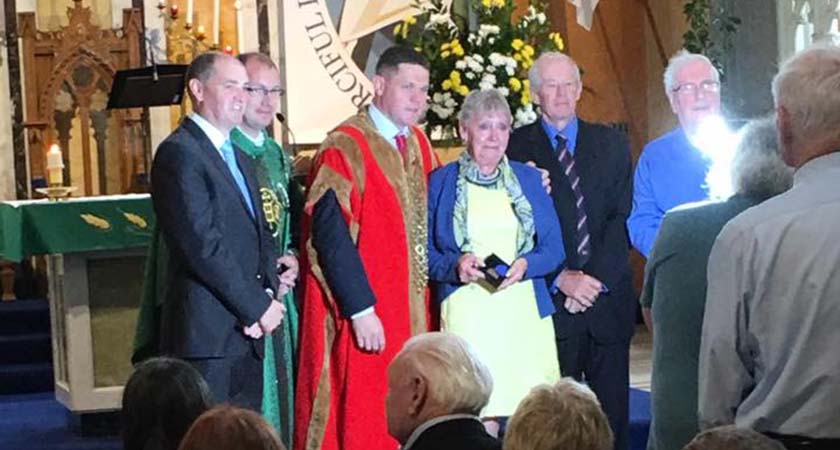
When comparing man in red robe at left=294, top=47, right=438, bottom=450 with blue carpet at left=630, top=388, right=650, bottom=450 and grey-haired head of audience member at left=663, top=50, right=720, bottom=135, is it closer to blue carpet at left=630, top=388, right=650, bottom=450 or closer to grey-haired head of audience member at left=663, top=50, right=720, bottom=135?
grey-haired head of audience member at left=663, top=50, right=720, bottom=135

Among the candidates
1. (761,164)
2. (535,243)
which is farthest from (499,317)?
(761,164)

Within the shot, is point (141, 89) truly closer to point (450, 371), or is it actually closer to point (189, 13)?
point (189, 13)

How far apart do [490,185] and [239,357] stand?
1.00 m

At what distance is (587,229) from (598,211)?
7 centimetres

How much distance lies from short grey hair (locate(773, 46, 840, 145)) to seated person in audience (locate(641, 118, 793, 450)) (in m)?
0.37

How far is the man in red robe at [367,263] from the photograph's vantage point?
199 inches

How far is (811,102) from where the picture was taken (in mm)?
2938

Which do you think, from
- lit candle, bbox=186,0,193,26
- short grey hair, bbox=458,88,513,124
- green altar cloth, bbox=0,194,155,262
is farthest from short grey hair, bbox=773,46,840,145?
lit candle, bbox=186,0,193,26

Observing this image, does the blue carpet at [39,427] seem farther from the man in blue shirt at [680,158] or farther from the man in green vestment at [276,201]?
the man in blue shirt at [680,158]

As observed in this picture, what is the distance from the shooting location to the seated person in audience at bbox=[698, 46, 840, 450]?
2.92 metres

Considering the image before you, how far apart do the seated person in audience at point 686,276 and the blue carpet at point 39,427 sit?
11.6ft

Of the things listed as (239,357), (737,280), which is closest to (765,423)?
(737,280)

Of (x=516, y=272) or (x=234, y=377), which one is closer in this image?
(x=234, y=377)

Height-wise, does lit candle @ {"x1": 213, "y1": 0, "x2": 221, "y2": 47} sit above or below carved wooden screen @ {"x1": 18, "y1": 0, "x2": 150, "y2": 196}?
above
